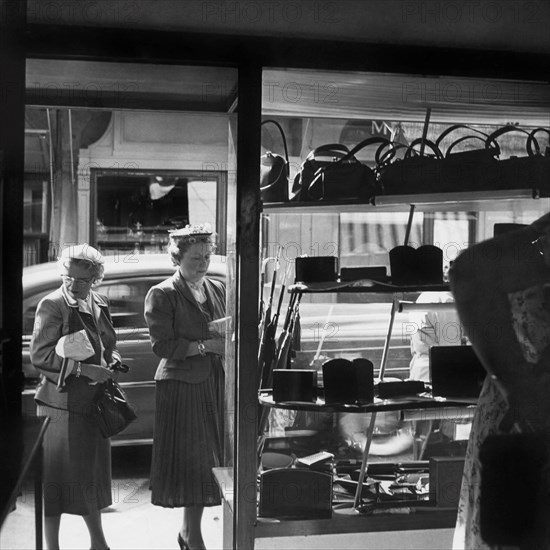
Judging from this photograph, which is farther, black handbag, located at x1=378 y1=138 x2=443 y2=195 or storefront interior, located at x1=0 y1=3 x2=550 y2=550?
black handbag, located at x1=378 y1=138 x2=443 y2=195

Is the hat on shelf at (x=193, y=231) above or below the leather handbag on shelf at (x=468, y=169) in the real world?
below

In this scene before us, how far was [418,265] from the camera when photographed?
2709 millimetres

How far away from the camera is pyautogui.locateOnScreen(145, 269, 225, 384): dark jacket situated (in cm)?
266

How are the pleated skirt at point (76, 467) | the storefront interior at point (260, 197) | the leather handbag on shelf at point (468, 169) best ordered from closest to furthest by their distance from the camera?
the storefront interior at point (260, 197)
the pleated skirt at point (76, 467)
the leather handbag on shelf at point (468, 169)

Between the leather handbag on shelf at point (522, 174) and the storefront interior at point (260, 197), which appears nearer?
the storefront interior at point (260, 197)

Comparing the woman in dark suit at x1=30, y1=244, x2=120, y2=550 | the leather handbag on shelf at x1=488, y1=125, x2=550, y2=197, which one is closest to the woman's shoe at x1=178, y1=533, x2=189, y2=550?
the woman in dark suit at x1=30, y1=244, x2=120, y2=550

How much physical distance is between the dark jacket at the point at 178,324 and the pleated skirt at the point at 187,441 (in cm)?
3

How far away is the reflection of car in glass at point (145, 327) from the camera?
2.54 meters

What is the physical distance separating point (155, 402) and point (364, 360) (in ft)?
2.31

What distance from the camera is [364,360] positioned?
8.93 feet

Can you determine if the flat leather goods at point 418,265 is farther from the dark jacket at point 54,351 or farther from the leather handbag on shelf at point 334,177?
the dark jacket at point 54,351

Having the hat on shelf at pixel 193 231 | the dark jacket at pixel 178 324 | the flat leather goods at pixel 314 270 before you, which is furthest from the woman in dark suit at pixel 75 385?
the flat leather goods at pixel 314 270

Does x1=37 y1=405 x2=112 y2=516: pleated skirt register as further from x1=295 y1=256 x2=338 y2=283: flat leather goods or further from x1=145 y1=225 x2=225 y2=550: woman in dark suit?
x1=295 y1=256 x2=338 y2=283: flat leather goods

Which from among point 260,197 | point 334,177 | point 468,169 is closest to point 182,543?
point 260,197
